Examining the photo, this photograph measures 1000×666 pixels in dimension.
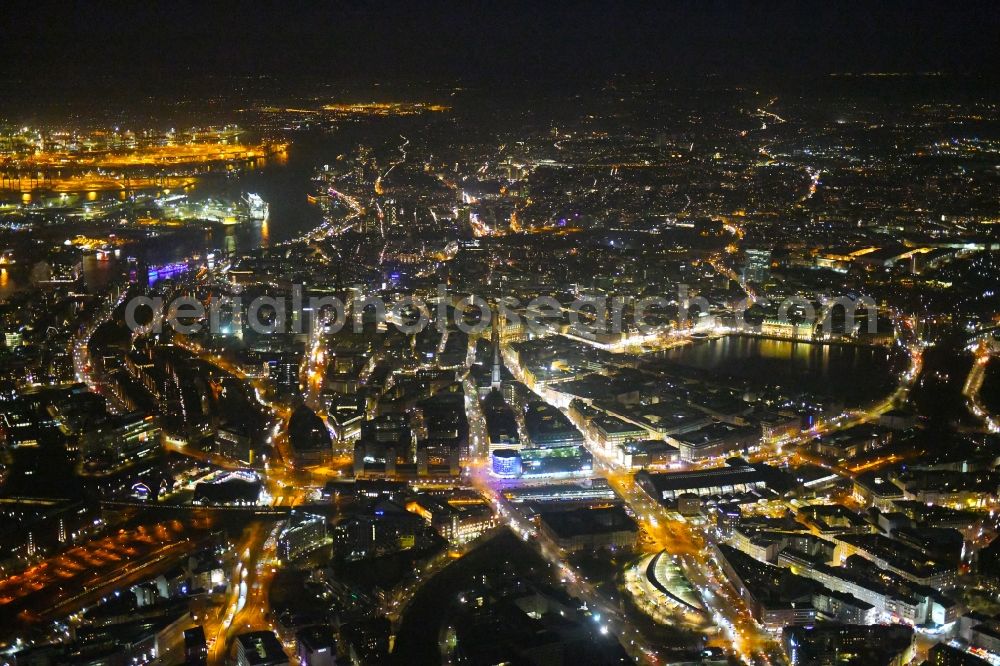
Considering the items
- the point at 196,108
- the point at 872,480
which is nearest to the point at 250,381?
the point at 872,480

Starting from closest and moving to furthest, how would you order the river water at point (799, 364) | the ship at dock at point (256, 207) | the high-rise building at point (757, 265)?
the river water at point (799, 364) → the high-rise building at point (757, 265) → the ship at dock at point (256, 207)

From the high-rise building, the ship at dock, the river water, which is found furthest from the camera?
the ship at dock

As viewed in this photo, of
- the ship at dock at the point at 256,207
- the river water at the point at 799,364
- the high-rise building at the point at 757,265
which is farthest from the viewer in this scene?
the ship at dock at the point at 256,207

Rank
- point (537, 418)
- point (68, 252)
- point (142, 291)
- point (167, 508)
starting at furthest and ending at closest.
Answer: point (68, 252) < point (142, 291) < point (537, 418) < point (167, 508)

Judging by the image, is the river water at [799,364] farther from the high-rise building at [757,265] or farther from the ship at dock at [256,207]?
the ship at dock at [256,207]

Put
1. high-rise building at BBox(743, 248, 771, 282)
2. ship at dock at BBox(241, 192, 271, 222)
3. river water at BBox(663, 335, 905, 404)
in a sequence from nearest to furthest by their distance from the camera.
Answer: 1. river water at BBox(663, 335, 905, 404)
2. high-rise building at BBox(743, 248, 771, 282)
3. ship at dock at BBox(241, 192, 271, 222)

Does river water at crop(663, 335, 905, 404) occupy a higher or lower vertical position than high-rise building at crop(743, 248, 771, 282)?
lower

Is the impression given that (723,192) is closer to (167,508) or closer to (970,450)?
(970,450)

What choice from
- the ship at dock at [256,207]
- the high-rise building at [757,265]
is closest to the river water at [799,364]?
the high-rise building at [757,265]

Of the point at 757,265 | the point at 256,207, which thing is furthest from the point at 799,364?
the point at 256,207

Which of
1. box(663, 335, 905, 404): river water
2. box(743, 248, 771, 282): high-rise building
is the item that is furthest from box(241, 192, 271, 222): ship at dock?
box(663, 335, 905, 404): river water

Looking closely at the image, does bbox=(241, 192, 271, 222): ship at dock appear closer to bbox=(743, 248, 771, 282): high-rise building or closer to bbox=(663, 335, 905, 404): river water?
bbox=(743, 248, 771, 282): high-rise building
